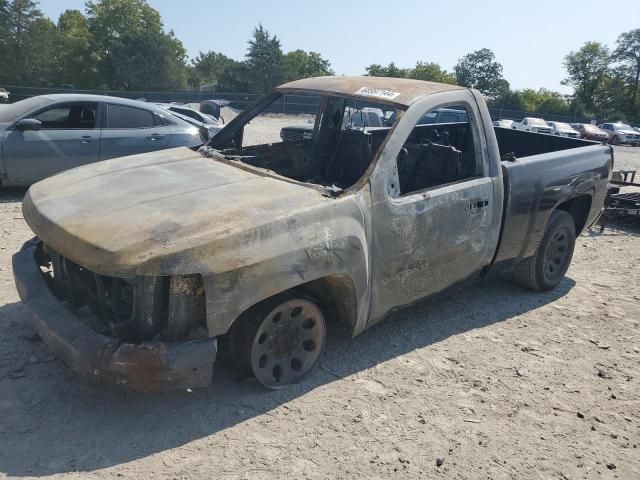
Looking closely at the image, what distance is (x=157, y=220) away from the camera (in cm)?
288

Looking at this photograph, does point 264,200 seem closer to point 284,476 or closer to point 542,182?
point 284,476

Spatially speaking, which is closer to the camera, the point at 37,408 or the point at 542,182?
the point at 37,408

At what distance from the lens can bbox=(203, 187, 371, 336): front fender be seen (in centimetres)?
278

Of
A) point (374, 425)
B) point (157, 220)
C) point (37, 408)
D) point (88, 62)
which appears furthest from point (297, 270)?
point (88, 62)

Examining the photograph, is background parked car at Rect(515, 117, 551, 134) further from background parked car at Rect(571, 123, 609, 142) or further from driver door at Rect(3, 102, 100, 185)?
driver door at Rect(3, 102, 100, 185)

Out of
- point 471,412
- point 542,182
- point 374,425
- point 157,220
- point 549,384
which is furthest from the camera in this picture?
point 542,182

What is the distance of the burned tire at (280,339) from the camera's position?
10.2 feet

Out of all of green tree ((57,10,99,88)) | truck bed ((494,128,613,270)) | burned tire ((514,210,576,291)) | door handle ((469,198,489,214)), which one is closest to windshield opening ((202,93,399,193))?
door handle ((469,198,489,214))

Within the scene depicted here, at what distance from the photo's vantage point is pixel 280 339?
128 inches

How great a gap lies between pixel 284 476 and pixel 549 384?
1996 mm

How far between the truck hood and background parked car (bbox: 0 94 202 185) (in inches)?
150

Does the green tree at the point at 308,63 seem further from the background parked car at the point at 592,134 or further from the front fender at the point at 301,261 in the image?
the front fender at the point at 301,261

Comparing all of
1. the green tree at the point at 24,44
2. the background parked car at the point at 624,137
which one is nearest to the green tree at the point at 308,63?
the green tree at the point at 24,44

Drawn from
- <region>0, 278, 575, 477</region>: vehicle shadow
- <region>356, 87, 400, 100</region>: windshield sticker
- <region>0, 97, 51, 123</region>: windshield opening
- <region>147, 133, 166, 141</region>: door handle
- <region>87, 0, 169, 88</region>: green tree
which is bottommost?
<region>0, 278, 575, 477</region>: vehicle shadow
